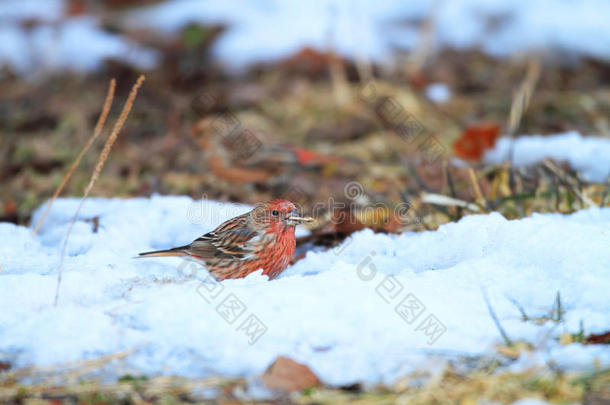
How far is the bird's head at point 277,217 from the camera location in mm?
3324

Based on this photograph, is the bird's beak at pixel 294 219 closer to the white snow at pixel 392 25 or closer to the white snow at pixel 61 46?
the white snow at pixel 392 25

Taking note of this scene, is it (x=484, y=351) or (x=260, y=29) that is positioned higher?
(x=260, y=29)

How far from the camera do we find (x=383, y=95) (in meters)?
6.67

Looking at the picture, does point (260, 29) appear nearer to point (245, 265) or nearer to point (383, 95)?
point (383, 95)

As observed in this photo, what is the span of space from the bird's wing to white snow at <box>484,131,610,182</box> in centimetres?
218

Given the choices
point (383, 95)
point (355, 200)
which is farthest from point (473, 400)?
point (383, 95)

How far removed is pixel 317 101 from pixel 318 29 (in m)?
1.94

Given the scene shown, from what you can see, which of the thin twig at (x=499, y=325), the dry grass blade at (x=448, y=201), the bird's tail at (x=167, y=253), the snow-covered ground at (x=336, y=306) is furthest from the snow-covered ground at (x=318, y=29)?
the thin twig at (x=499, y=325)

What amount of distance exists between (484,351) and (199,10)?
8.47 meters

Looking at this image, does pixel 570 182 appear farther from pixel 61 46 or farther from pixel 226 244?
pixel 61 46

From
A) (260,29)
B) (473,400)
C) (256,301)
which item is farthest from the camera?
(260,29)

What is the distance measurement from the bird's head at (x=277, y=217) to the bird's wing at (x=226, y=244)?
0.08 meters

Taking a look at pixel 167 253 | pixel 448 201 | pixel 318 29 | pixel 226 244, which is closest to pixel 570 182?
pixel 448 201

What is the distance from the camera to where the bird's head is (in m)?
3.32
